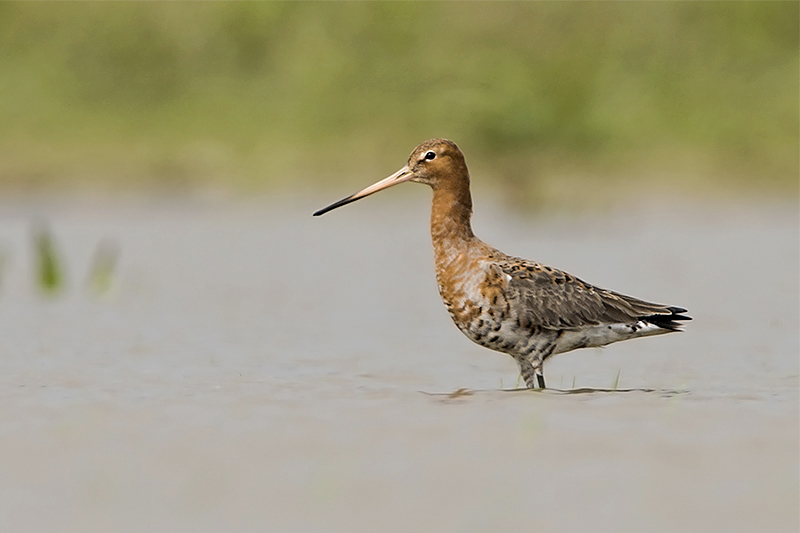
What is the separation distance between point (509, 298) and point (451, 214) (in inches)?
27.2

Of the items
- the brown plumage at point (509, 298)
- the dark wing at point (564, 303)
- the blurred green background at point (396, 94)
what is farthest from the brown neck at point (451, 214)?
the blurred green background at point (396, 94)

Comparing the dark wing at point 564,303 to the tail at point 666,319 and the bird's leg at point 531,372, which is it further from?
the bird's leg at point 531,372

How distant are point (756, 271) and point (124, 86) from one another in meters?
12.9

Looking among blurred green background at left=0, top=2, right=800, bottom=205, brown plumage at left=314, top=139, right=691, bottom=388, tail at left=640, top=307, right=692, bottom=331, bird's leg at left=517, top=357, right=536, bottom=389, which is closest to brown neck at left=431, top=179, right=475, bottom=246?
brown plumage at left=314, top=139, right=691, bottom=388

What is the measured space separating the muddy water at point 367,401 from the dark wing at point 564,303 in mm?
395

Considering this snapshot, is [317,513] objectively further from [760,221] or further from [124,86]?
[124,86]

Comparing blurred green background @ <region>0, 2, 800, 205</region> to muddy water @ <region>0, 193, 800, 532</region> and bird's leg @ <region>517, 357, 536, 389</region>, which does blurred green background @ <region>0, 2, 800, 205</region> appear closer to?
muddy water @ <region>0, 193, 800, 532</region>

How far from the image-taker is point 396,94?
2239cm

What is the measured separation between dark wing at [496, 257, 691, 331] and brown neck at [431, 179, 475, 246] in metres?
0.32

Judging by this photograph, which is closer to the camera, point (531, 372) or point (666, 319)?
point (531, 372)

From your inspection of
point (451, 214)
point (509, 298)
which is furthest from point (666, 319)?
point (451, 214)

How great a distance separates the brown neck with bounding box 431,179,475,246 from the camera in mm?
8273

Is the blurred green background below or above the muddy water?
above

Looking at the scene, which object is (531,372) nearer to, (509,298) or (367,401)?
(509,298)
